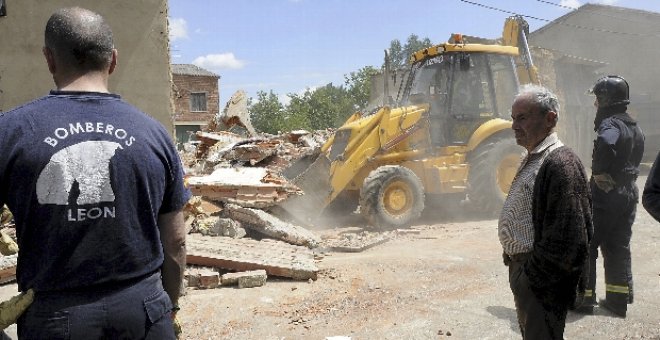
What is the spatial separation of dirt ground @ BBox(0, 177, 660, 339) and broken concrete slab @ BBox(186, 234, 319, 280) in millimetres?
129

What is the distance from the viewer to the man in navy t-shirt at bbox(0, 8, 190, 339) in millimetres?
1697

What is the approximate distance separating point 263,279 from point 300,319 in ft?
3.51

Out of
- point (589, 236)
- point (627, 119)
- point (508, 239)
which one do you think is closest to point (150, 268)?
point (508, 239)

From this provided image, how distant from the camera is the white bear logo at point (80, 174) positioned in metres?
1.69

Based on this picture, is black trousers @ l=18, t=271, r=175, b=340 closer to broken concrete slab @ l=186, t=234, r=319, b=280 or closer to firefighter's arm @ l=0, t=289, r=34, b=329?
firefighter's arm @ l=0, t=289, r=34, b=329

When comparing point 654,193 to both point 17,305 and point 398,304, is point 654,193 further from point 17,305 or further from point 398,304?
point 398,304

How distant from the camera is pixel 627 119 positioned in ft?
14.4

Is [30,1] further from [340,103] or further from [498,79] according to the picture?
[340,103]

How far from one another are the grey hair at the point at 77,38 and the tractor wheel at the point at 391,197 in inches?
262

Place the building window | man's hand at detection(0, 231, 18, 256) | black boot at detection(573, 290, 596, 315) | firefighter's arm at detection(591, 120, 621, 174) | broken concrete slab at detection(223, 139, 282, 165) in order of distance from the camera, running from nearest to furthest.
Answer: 1. man's hand at detection(0, 231, 18, 256)
2. firefighter's arm at detection(591, 120, 621, 174)
3. black boot at detection(573, 290, 596, 315)
4. broken concrete slab at detection(223, 139, 282, 165)
5. the building window

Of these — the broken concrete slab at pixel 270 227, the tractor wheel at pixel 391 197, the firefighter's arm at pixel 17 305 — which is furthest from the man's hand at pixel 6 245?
the tractor wheel at pixel 391 197

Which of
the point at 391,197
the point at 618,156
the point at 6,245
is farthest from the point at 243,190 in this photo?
the point at 6,245

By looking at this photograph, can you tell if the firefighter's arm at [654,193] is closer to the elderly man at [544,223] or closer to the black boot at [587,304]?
the elderly man at [544,223]

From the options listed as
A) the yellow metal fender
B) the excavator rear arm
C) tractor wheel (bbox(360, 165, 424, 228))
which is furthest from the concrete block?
the excavator rear arm
